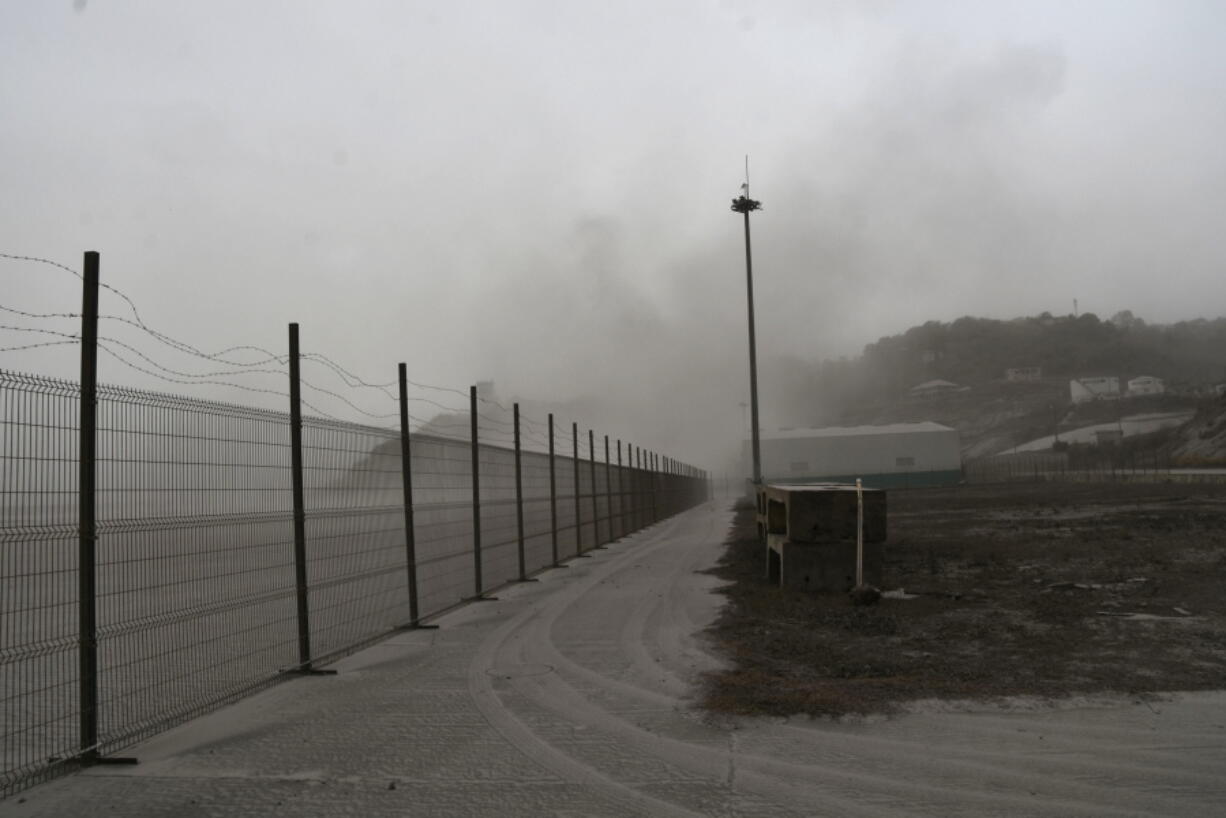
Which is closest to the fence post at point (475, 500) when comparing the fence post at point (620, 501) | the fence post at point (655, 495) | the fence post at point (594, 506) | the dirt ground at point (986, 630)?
the dirt ground at point (986, 630)

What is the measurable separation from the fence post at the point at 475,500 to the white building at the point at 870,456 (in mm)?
66310

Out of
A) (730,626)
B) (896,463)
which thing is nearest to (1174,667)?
(730,626)

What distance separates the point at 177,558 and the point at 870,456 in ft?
260

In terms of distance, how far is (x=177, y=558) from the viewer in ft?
19.7

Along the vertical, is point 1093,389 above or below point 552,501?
above

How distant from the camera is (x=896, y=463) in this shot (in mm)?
80625

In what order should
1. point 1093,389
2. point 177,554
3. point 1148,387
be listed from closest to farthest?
point 177,554 → point 1148,387 → point 1093,389

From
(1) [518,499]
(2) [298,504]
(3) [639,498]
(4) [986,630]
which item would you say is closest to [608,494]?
(3) [639,498]

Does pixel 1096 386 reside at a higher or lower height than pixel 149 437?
higher

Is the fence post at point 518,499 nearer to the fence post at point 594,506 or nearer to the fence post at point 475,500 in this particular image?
the fence post at point 475,500

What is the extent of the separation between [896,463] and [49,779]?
80.2 metres

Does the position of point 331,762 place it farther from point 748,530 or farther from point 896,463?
point 896,463

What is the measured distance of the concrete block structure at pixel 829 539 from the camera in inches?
476

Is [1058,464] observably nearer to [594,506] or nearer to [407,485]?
[594,506]
